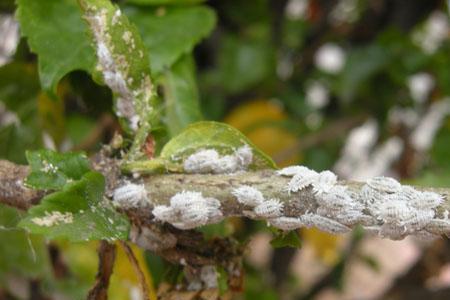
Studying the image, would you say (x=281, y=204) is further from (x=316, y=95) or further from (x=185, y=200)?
(x=316, y=95)

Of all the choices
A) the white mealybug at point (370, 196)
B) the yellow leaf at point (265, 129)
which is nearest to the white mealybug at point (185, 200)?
the white mealybug at point (370, 196)

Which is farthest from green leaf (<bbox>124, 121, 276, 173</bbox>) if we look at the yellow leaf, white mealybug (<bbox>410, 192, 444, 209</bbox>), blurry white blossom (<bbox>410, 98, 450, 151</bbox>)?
blurry white blossom (<bbox>410, 98, 450, 151</bbox>)

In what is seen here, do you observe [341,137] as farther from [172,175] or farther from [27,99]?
[172,175]

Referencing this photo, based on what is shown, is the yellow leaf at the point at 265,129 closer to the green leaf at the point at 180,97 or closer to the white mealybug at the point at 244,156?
the green leaf at the point at 180,97

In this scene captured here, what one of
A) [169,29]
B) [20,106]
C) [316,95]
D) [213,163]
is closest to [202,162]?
[213,163]

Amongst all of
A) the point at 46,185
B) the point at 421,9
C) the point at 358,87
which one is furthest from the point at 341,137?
the point at 46,185
